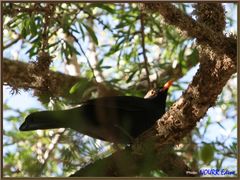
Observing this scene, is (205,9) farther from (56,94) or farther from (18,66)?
(18,66)

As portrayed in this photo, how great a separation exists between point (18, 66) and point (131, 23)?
1.07 meters

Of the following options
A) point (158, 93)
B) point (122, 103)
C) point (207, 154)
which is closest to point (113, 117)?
point (122, 103)

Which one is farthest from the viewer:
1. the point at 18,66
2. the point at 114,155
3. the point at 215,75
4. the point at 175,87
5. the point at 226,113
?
the point at 226,113

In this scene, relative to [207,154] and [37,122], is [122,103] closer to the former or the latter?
[37,122]

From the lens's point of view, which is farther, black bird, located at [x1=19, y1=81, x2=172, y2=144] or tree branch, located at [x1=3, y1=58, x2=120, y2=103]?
tree branch, located at [x1=3, y1=58, x2=120, y2=103]

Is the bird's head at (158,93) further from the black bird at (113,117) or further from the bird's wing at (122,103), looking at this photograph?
the bird's wing at (122,103)

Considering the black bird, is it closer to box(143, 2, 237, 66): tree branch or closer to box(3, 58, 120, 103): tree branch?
box(3, 58, 120, 103): tree branch

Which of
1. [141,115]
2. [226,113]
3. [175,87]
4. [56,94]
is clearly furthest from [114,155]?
[226,113]

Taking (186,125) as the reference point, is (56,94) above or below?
above

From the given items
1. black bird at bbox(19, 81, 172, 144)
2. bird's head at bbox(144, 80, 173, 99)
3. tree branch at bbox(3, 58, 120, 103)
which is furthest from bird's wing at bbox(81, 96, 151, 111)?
tree branch at bbox(3, 58, 120, 103)

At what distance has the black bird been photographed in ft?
7.37

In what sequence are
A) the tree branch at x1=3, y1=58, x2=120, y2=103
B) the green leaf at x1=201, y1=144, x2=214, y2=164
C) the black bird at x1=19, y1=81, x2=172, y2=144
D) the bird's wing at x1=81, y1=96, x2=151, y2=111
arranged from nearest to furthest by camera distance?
the green leaf at x1=201, y1=144, x2=214, y2=164 < the black bird at x1=19, y1=81, x2=172, y2=144 < the bird's wing at x1=81, y1=96, x2=151, y2=111 < the tree branch at x1=3, y1=58, x2=120, y2=103

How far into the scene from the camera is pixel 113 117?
240 cm

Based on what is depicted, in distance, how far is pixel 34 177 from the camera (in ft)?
4.78
